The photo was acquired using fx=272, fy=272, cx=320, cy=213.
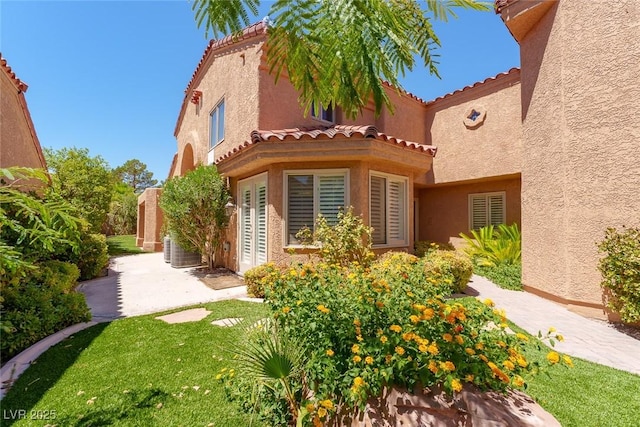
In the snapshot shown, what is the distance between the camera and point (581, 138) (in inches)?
309

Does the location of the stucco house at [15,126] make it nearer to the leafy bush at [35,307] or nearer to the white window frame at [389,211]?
the leafy bush at [35,307]

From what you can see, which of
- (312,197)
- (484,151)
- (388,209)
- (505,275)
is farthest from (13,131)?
(484,151)

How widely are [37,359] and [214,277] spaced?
689 centimetres

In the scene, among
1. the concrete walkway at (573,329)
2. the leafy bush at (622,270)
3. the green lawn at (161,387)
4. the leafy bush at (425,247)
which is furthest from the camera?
the leafy bush at (425,247)

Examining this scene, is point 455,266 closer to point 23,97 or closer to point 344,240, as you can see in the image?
point 344,240

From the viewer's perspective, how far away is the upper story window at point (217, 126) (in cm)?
1413

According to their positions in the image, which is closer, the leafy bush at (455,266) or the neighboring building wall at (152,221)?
the leafy bush at (455,266)

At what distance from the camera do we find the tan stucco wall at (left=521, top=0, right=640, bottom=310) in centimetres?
716

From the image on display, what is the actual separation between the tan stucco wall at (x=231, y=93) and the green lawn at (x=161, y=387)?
337 inches

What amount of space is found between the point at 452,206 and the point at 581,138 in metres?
8.84

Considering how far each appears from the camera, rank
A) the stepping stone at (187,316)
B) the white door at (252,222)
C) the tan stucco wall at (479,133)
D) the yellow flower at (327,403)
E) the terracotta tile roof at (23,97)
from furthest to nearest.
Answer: the tan stucco wall at (479,133), the white door at (252,222), the terracotta tile roof at (23,97), the stepping stone at (187,316), the yellow flower at (327,403)

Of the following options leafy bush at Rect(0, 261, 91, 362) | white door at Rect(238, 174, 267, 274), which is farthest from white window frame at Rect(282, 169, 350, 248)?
leafy bush at Rect(0, 261, 91, 362)

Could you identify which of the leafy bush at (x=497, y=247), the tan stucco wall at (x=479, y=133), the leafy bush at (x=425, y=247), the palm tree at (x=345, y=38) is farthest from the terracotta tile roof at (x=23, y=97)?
the leafy bush at (x=497, y=247)

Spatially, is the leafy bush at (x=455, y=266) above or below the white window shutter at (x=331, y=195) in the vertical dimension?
below
